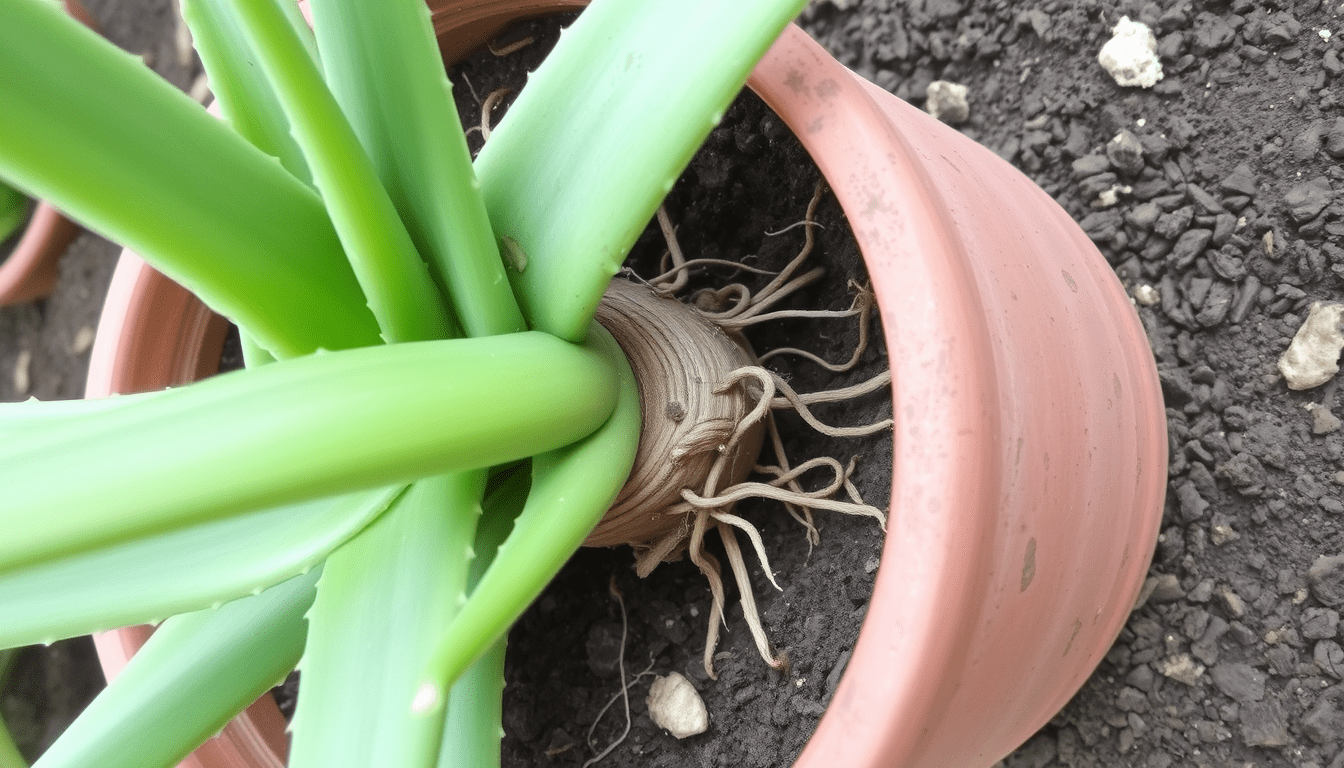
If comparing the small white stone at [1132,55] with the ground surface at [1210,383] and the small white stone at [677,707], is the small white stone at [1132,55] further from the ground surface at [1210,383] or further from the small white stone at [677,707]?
the small white stone at [677,707]

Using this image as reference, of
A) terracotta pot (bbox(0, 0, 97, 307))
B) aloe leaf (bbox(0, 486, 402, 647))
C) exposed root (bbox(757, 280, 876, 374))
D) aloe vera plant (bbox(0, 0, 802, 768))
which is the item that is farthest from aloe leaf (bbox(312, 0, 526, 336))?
terracotta pot (bbox(0, 0, 97, 307))

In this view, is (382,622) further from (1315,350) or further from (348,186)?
(1315,350)

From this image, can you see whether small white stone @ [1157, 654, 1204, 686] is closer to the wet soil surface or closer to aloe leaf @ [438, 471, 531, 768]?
the wet soil surface

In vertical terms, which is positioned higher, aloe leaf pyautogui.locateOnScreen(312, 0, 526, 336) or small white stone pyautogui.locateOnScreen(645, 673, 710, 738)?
aloe leaf pyautogui.locateOnScreen(312, 0, 526, 336)

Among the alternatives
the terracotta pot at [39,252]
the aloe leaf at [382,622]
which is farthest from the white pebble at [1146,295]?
the terracotta pot at [39,252]

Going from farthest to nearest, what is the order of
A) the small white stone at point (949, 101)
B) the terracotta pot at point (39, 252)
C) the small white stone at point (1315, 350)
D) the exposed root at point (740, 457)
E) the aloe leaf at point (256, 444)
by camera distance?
the terracotta pot at point (39, 252), the small white stone at point (949, 101), the small white stone at point (1315, 350), the exposed root at point (740, 457), the aloe leaf at point (256, 444)

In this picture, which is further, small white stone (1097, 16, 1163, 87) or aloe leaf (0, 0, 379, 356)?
small white stone (1097, 16, 1163, 87)
